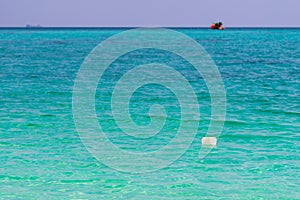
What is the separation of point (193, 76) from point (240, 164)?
898 inches

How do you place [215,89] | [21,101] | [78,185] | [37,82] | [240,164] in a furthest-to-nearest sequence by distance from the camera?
[37,82]
[215,89]
[21,101]
[240,164]
[78,185]

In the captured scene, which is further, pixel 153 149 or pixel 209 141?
pixel 209 141

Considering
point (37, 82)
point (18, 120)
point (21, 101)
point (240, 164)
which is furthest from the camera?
point (37, 82)

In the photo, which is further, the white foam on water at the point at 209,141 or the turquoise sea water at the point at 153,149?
the white foam on water at the point at 209,141

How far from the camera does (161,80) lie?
1297 inches

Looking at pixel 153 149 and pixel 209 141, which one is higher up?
pixel 209 141

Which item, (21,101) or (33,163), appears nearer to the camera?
(33,163)

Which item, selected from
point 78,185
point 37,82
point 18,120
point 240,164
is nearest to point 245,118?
point 240,164

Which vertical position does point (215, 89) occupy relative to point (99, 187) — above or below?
above

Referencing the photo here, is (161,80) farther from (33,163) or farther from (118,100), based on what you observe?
(33,163)

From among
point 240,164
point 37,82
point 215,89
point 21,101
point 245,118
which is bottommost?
point 240,164

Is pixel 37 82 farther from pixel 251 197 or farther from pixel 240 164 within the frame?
pixel 251 197

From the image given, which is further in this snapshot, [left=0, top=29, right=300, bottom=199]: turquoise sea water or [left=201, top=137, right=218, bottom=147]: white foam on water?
[left=201, top=137, right=218, bottom=147]: white foam on water

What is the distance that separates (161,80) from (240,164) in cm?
1944
